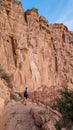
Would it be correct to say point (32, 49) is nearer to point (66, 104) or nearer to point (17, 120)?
point (17, 120)

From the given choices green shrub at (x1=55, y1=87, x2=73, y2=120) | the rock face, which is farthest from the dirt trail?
the rock face

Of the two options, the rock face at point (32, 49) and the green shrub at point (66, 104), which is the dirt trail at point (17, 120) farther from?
the rock face at point (32, 49)

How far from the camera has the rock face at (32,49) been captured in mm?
36156

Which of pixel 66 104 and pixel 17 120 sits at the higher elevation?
pixel 66 104

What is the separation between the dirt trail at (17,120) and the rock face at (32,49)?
705 inches

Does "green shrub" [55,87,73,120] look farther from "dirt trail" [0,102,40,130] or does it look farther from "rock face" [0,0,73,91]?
"rock face" [0,0,73,91]

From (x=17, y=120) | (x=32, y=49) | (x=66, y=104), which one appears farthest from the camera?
(x=32, y=49)

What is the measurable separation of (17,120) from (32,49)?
29139 millimetres

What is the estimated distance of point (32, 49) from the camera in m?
41.5

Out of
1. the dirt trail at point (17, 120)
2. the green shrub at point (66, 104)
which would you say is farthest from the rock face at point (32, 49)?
the green shrub at point (66, 104)

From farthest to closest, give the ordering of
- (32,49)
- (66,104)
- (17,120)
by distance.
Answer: (32,49), (17,120), (66,104)

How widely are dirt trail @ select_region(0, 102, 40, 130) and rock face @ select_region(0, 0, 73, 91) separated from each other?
17911 mm

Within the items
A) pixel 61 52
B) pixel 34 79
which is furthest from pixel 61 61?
pixel 34 79

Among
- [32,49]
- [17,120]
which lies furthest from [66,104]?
[32,49]
